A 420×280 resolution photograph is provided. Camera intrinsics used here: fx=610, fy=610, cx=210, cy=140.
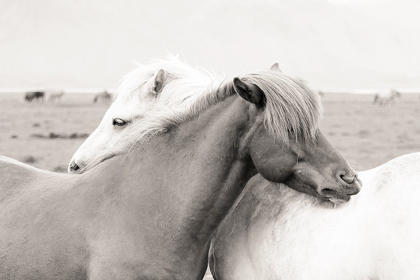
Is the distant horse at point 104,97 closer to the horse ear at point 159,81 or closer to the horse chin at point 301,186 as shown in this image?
the horse ear at point 159,81

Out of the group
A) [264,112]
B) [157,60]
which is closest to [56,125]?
[157,60]

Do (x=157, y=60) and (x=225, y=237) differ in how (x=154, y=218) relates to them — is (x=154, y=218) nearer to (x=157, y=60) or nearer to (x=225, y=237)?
(x=225, y=237)

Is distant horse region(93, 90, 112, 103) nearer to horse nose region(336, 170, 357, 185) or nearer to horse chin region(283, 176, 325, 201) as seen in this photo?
horse chin region(283, 176, 325, 201)

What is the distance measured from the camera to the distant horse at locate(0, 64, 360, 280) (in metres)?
3.68

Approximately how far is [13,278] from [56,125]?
2392cm

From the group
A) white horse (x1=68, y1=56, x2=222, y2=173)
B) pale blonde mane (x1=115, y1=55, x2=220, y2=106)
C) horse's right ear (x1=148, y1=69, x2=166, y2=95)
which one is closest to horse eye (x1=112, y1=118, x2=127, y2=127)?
white horse (x1=68, y1=56, x2=222, y2=173)

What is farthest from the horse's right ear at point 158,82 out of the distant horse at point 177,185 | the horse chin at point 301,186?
the horse chin at point 301,186

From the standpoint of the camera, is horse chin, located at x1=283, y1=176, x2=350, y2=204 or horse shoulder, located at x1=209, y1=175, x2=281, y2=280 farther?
horse shoulder, located at x1=209, y1=175, x2=281, y2=280

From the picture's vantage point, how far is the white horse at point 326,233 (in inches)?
134

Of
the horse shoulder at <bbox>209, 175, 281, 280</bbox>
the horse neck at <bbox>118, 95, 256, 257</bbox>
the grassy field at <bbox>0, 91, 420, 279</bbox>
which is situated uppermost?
the horse neck at <bbox>118, 95, 256, 257</bbox>

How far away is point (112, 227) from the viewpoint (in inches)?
151

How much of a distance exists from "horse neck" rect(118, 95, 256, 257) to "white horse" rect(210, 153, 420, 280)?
0.34 metres

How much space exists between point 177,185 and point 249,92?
0.76 m

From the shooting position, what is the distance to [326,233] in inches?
146
